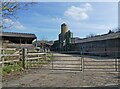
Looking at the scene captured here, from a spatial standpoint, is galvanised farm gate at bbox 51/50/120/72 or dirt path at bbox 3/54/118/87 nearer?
dirt path at bbox 3/54/118/87

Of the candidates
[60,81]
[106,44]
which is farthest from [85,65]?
[106,44]

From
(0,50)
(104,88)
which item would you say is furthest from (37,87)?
(0,50)

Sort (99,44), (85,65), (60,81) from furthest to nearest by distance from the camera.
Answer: (99,44) < (85,65) < (60,81)

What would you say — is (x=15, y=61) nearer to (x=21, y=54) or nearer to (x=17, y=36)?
(x=21, y=54)

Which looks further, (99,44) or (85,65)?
(99,44)

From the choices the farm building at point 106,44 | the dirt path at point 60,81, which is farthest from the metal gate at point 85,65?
the farm building at point 106,44

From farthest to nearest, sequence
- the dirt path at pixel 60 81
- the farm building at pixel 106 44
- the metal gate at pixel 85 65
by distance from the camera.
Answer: the farm building at pixel 106 44
the metal gate at pixel 85 65
the dirt path at pixel 60 81

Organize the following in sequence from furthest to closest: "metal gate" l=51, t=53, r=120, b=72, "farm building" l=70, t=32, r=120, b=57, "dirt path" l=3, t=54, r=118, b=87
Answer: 1. "farm building" l=70, t=32, r=120, b=57
2. "metal gate" l=51, t=53, r=120, b=72
3. "dirt path" l=3, t=54, r=118, b=87

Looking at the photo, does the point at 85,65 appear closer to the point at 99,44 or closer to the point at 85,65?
the point at 85,65

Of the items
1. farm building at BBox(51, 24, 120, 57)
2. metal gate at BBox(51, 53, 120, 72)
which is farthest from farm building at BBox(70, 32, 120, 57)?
metal gate at BBox(51, 53, 120, 72)

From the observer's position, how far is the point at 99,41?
145ft

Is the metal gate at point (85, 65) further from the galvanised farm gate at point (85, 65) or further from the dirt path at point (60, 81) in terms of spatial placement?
the dirt path at point (60, 81)

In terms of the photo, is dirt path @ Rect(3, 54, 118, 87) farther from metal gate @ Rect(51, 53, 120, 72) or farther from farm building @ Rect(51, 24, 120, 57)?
farm building @ Rect(51, 24, 120, 57)

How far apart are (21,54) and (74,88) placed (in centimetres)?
770
